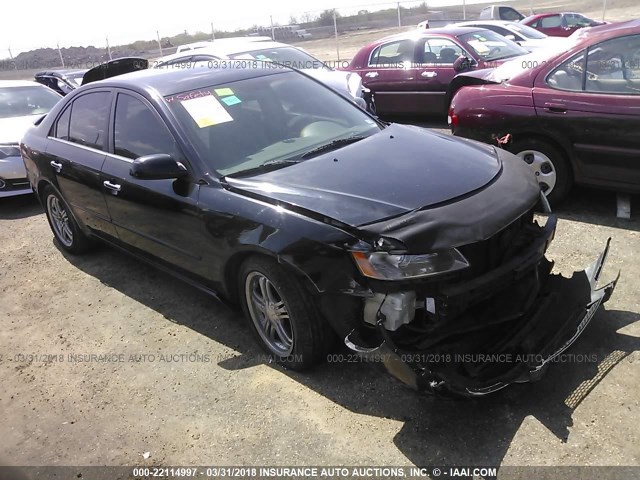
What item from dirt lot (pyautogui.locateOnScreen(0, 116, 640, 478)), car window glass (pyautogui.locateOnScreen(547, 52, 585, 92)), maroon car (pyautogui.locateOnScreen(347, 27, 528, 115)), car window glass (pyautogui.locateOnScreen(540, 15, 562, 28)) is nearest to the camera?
dirt lot (pyautogui.locateOnScreen(0, 116, 640, 478))

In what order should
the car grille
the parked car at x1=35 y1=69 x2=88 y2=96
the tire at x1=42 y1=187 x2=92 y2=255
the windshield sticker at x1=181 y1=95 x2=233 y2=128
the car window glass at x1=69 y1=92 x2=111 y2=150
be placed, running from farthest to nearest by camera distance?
the parked car at x1=35 y1=69 x2=88 y2=96 < the car grille < the tire at x1=42 y1=187 x2=92 y2=255 < the car window glass at x1=69 y1=92 x2=111 y2=150 < the windshield sticker at x1=181 y1=95 x2=233 y2=128

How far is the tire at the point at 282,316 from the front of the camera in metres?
2.92

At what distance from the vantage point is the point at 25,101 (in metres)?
8.62

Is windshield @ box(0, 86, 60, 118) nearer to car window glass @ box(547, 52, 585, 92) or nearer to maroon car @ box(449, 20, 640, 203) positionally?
maroon car @ box(449, 20, 640, 203)

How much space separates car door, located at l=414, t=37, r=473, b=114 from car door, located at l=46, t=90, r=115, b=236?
5.54 metres

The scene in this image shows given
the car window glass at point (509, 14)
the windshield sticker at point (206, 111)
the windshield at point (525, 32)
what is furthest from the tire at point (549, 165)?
the car window glass at point (509, 14)

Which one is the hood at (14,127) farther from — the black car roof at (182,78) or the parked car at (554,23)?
the parked car at (554,23)

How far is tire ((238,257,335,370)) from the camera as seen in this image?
2.92m

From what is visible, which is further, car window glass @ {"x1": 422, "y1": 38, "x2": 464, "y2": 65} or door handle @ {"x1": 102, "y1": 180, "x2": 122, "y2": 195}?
car window glass @ {"x1": 422, "y1": 38, "x2": 464, "y2": 65}

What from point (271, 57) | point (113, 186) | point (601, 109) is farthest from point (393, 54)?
point (113, 186)

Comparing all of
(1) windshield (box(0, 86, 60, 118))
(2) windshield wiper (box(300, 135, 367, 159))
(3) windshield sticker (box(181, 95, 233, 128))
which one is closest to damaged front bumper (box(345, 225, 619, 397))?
(2) windshield wiper (box(300, 135, 367, 159))

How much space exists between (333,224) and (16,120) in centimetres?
707

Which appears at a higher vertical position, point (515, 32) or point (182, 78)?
point (515, 32)

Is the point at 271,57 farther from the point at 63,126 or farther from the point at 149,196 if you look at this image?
the point at 149,196
